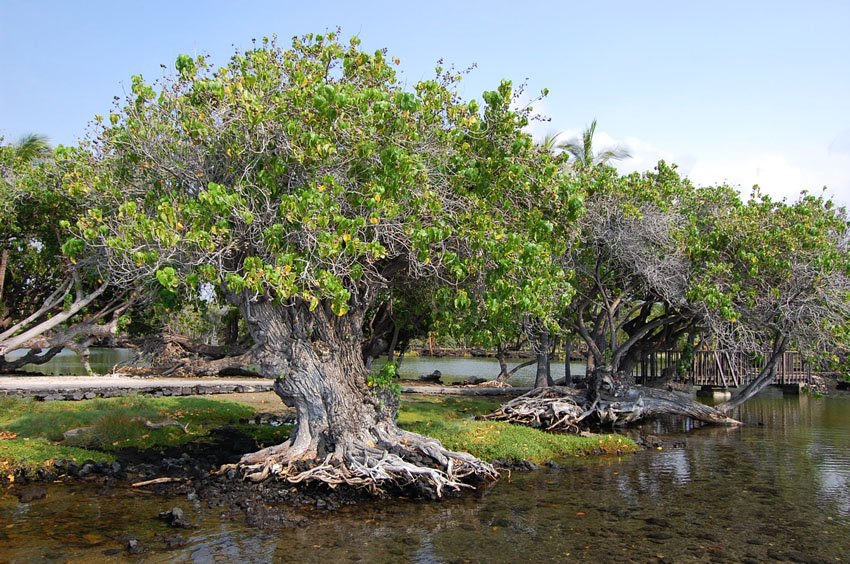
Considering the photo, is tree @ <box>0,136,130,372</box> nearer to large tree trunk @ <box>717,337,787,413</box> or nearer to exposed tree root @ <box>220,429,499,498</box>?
exposed tree root @ <box>220,429,499,498</box>

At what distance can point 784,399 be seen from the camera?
3525cm

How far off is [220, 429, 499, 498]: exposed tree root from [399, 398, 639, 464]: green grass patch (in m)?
2.36

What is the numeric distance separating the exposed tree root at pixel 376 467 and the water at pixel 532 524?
0.46 meters

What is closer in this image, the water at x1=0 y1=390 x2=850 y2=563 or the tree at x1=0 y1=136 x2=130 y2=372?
the water at x1=0 y1=390 x2=850 y2=563

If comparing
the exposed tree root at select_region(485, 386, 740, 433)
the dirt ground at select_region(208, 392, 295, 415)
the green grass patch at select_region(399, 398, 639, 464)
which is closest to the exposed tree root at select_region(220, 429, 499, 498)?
the green grass patch at select_region(399, 398, 639, 464)

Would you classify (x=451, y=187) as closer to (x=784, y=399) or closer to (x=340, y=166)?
(x=340, y=166)

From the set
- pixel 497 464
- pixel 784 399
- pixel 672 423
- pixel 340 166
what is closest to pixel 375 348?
pixel 497 464

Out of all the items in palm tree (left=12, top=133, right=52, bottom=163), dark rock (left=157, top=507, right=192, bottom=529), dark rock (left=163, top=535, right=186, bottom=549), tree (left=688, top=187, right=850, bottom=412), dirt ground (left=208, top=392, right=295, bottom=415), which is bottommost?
dark rock (left=163, top=535, right=186, bottom=549)

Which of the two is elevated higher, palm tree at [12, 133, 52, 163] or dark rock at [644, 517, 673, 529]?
palm tree at [12, 133, 52, 163]

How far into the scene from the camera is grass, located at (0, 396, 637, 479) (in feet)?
50.6

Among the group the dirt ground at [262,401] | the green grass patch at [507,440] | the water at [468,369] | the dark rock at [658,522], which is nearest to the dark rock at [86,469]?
the green grass patch at [507,440]

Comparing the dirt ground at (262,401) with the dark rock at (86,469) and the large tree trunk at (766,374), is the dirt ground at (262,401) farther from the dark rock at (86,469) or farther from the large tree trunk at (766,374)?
the large tree trunk at (766,374)

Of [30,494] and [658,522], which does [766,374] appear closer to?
[658,522]

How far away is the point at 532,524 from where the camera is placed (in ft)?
40.0
